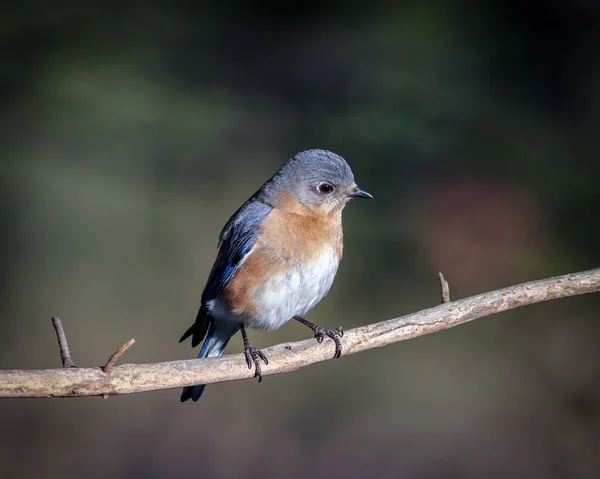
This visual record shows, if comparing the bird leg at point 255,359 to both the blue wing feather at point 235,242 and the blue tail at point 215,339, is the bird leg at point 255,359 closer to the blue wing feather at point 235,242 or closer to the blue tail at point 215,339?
the blue wing feather at point 235,242

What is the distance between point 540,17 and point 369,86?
1.70 meters

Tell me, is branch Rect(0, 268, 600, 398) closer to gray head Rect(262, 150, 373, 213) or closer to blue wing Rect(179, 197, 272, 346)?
blue wing Rect(179, 197, 272, 346)

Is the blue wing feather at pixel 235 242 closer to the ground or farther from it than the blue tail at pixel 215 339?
farther from it

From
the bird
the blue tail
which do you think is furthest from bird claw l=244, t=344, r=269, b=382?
the blue tail

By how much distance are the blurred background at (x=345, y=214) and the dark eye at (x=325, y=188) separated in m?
2.61

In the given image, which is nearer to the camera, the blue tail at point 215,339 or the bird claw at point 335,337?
the bird claw at point 335,337

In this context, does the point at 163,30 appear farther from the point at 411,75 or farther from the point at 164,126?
the point at 411,75

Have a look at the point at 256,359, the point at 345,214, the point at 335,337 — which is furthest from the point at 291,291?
the point at 345,214

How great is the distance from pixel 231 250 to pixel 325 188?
1.66ft

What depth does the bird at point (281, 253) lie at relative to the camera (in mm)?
3211

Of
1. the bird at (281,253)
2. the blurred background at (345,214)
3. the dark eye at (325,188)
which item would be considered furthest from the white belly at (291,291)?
the blurred background at (345,214)

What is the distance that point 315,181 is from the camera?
3357 millimetres

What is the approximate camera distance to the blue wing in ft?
10.7

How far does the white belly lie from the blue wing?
0.18m
